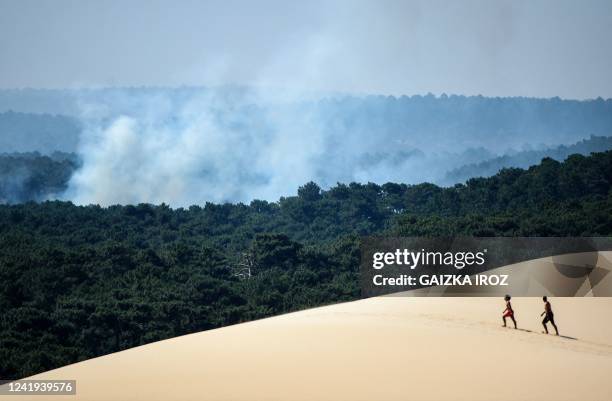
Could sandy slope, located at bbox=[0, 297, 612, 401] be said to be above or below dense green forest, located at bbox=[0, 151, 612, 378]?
below

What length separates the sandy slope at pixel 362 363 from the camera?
21047 millimetres

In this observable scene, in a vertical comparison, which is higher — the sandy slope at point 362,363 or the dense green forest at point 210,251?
the dense green forest at point 210,251

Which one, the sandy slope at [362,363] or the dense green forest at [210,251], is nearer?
the sandy slope at [362,363]

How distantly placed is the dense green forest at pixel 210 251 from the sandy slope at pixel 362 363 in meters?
25.5

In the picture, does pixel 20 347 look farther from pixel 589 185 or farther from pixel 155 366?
pixel 589 185

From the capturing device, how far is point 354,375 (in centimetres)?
2241

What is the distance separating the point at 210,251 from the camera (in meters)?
84.1

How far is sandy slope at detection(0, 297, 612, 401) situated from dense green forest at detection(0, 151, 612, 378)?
25.5 m

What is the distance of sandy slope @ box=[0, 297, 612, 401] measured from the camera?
21.0 m

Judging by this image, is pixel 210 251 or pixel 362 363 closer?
pixel 362 363

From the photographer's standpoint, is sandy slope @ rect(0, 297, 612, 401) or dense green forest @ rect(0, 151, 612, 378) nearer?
sandy slope @ rect(0, 297, 612, 401)

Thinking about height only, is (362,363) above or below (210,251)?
below

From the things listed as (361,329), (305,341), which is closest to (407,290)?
(361,329)

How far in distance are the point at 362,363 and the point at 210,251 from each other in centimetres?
6105
